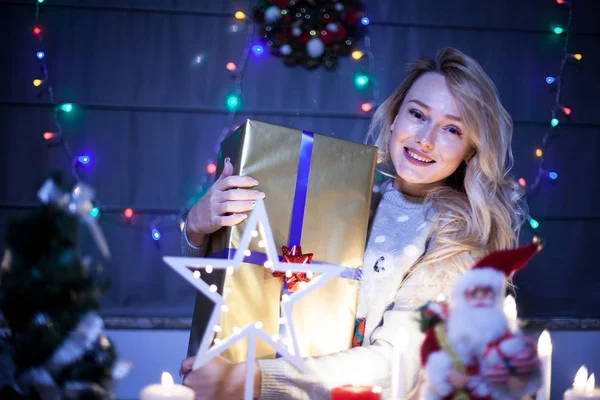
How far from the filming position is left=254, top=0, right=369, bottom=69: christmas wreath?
87.4 inches

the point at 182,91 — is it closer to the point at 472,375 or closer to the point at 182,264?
the point at 182,264

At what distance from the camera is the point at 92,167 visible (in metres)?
2.22

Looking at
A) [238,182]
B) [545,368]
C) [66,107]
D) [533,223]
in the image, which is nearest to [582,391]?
[545,368]

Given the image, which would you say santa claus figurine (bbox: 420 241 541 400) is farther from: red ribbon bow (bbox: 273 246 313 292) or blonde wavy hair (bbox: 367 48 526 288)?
blonde wavy hair (bbox: 367 48 526 288)

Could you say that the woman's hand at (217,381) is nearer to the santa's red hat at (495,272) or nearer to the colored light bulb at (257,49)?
the santa's red hat at (495,272)

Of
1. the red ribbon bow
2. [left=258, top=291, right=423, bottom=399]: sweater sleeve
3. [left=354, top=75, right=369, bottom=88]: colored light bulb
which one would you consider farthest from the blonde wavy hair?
[left=354, top=75, right=369, bottom=88]: colored light bulb

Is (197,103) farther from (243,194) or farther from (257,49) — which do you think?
(243,194)

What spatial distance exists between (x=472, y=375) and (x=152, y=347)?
1726 millimetres

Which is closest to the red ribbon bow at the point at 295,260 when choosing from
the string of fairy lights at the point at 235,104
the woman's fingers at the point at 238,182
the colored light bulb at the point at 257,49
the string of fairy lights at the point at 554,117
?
the woman's fingers at the point at 238,182

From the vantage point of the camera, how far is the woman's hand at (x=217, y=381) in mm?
977

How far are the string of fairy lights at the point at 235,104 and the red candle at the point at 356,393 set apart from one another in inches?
60.5

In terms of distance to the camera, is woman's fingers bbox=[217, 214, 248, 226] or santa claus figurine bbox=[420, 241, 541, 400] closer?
santa claus figurine bbox=[420, 241, 541, 400]

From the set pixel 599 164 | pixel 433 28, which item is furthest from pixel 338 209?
pixel 599 164

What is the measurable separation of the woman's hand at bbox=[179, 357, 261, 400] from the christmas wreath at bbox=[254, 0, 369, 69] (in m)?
1.47
